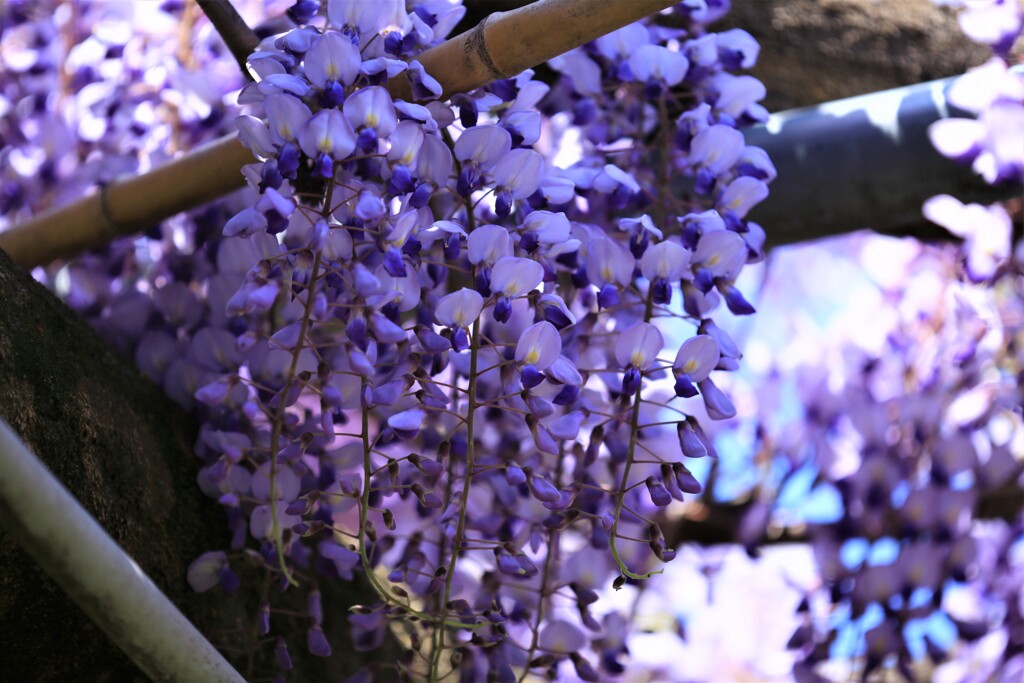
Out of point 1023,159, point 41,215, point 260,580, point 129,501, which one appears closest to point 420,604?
point 260,580

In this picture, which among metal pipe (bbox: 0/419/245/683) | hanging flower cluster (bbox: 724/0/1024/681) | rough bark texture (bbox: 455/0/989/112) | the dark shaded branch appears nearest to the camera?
metal pipe (bbox: 0/419/245/683)

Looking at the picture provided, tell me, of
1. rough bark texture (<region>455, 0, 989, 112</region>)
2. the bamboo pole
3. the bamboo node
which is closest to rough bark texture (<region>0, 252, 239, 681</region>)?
the bamboo pole

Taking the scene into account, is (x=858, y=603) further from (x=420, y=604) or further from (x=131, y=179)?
(x=131, y=179)

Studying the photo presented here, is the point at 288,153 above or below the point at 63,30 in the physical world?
above

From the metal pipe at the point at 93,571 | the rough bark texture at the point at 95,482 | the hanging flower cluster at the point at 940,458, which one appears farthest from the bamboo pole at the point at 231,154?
the hanging flower cluster at the point at 940,458

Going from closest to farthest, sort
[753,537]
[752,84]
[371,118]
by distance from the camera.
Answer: [371,118] < [752,84] < [753,537]

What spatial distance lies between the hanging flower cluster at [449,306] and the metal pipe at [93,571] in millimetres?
146

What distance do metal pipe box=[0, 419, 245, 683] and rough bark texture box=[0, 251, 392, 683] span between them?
0.47ft

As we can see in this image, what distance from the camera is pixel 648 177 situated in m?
0.92

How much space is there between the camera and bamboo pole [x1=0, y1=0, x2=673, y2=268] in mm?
695

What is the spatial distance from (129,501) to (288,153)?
0.28 m

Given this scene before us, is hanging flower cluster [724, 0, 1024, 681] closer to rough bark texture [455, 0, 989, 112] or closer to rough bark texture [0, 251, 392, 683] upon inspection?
rough bark texture [455, 0, 989, 112]

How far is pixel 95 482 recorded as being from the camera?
720mm

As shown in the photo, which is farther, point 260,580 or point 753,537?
point 753,537
